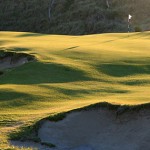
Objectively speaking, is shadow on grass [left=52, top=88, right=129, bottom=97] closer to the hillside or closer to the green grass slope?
the green grass slope

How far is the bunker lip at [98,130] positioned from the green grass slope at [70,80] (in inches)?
30.9

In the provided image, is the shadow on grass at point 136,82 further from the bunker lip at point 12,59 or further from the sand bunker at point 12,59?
the sand bunker at point 12,59

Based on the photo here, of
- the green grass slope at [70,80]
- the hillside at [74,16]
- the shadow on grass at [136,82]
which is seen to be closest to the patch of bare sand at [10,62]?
the green grass slope at [70,80]

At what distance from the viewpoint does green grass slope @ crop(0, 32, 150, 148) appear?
13.8 metres

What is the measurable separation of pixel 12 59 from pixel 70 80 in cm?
698

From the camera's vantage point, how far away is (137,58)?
906 inches

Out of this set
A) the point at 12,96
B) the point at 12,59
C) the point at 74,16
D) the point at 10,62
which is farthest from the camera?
the point at 74,16

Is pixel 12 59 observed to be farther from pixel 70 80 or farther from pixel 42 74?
pixel 70 80

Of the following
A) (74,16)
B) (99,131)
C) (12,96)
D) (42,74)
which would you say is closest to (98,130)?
(99,131)

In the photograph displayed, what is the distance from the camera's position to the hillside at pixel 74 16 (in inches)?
2452

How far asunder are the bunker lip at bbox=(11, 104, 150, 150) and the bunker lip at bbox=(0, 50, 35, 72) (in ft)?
35.1

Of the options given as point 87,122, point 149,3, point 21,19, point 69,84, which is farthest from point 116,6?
point 87,122

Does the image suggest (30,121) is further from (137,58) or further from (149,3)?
(149,3)

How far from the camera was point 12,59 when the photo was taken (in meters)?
24.7
